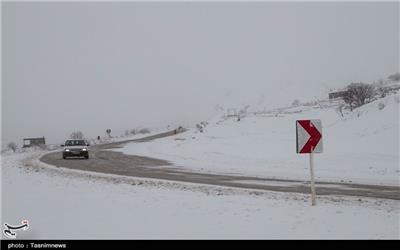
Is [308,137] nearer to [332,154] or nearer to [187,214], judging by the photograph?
[187,214]

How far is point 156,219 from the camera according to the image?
10211 mm

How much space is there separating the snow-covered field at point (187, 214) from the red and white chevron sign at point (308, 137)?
1.40 m

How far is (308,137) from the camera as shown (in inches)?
487

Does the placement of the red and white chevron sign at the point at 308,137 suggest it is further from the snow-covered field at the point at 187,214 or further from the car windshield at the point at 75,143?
the car windshield at the point at 75,143

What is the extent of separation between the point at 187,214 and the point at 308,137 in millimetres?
3807

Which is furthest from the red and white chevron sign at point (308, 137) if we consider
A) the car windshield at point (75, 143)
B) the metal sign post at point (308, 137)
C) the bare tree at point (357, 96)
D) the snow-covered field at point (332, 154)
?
the bare tree at point (357, 96)

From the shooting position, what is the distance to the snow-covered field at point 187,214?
9.04 meters

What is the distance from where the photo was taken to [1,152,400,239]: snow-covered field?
9039 mm

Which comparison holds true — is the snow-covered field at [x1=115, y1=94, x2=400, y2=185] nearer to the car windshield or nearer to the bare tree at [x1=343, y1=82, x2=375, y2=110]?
the car windshield

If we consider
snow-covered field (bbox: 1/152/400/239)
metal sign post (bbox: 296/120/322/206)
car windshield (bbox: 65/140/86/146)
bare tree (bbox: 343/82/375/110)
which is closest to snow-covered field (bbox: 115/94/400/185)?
car windshield (bbox: 65/140/86/146)

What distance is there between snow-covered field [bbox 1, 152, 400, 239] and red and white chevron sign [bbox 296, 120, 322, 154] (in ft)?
4.60
